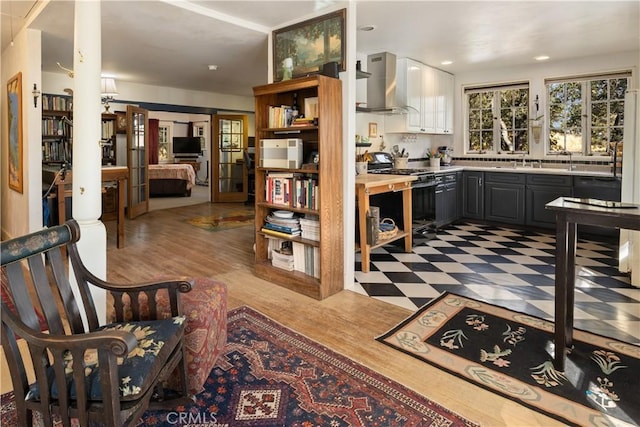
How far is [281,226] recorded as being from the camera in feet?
11.3

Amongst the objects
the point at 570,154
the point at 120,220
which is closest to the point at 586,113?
the point at 570,154

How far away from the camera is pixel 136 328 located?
5.28 feet

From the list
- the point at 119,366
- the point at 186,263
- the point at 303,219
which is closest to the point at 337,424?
the point at 119,366

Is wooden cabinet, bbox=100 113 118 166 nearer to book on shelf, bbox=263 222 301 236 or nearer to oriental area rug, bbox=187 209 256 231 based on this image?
oriental area rug, bbox=187 209 256 231

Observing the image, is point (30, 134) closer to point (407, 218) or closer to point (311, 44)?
point (311, 44)

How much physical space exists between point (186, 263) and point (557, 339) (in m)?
3.28

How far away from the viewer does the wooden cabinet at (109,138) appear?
666 cm

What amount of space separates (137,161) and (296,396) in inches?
243

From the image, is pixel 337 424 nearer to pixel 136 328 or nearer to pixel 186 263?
pixel 136 328

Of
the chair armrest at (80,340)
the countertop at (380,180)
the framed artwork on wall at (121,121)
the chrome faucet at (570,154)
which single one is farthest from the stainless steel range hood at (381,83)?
the framed artwork on wall at (121,121)

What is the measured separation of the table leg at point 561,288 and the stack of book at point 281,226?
6.39ft

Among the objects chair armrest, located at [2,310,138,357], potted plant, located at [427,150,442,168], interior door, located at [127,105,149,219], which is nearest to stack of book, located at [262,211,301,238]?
chair armrest, located at [2,310,138,357]

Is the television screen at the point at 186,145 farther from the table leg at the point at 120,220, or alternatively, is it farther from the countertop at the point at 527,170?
the countertop at the point at 527,170

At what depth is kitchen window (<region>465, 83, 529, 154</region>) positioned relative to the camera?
6.18 metres
